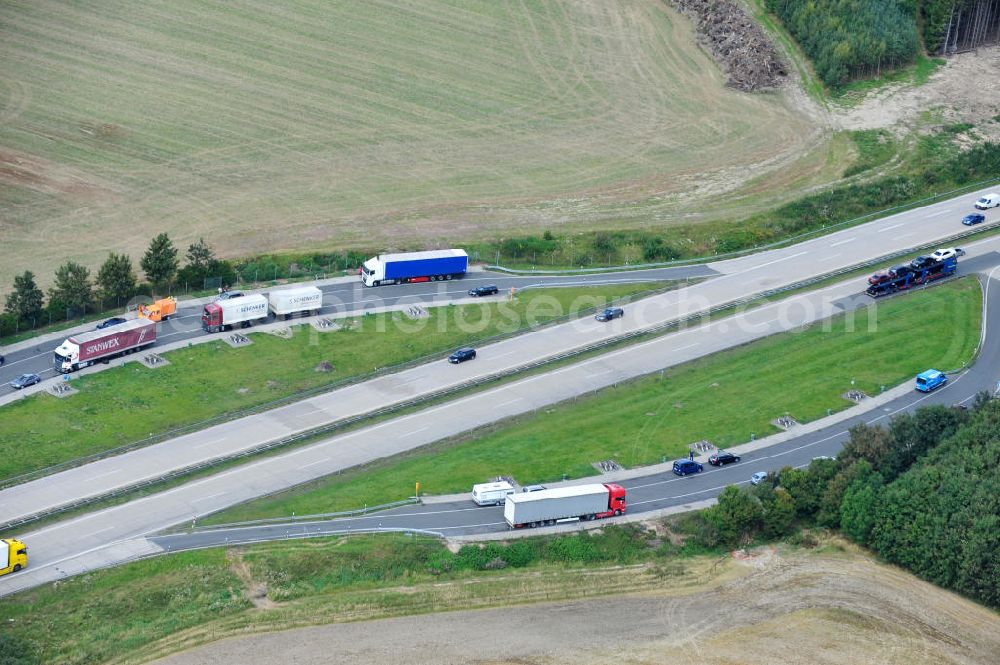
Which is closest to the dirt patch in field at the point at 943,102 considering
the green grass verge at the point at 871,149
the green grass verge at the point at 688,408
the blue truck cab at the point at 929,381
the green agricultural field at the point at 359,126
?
the green grass verge at the point at 871,149

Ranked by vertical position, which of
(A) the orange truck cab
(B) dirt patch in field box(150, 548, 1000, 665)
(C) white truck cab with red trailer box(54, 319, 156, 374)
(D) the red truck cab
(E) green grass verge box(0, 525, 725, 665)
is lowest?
(B) dirt patch in field box(150, 548, 1000, 665)

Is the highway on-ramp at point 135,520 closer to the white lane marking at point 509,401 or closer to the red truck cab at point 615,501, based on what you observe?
the white lane marking at point 509,401

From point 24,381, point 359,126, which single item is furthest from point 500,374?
point 359,126

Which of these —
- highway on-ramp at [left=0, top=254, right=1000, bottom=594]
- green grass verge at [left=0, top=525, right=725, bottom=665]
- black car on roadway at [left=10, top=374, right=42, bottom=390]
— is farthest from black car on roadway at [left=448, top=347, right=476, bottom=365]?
black car on roadway at [left=10, top=374, right=42, bottom=390]

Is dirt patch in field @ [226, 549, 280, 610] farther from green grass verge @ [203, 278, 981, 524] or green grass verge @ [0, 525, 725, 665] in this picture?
green grass verge @ [203, 278, 981, 524]

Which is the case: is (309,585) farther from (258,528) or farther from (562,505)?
(562,505)

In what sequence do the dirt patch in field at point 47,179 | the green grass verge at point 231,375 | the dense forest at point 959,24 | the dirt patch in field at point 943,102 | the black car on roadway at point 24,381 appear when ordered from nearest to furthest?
the green grass verge at point 231,375 → the black car on roadway at point 24,381 → the dirt patch in field at point 47,179 → the dirt patch in field at point 943,102 → the dense forest at point 959,24
